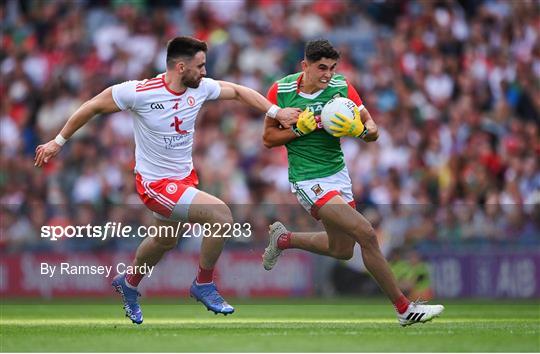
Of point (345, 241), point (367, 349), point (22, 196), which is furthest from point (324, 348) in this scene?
point (22, 196)

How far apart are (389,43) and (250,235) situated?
222 inches

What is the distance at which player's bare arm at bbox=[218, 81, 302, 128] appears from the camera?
1230cm

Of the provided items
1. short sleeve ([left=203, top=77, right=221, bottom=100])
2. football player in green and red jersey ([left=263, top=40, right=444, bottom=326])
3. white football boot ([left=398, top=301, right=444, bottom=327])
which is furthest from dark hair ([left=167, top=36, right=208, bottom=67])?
white football boot ([left=398, top=301, right=444, bottom=327])

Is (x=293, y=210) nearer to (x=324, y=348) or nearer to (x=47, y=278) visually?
(x=47, y=278)

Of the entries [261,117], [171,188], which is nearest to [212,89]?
[171,188]

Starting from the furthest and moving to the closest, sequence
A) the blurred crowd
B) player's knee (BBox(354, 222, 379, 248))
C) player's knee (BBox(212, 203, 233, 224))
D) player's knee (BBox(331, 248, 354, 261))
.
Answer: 1. the blurred crowd
2. player's knee (BBox(331, 248, 354, 261))
3. player's knee (BBox(212, 203, 233, 224))
4. player's knee (BBox(354, 222, 379, 248))

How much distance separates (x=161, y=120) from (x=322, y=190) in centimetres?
162

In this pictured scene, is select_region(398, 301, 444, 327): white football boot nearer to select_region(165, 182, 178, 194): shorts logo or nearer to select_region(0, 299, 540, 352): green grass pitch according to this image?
select_region(0, 299, 540, 352): green grass pitch

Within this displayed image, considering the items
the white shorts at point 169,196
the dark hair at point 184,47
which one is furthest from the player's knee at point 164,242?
the dark hair at point 184,47

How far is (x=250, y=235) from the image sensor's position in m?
19.1

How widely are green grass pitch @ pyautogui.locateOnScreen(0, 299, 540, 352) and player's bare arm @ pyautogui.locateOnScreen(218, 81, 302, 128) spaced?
1912 mm

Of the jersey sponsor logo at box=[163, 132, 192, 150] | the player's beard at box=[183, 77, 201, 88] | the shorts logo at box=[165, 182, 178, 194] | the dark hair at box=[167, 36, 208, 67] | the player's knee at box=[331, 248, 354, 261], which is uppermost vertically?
the dark hair at box=[167, 36, 208, 67]

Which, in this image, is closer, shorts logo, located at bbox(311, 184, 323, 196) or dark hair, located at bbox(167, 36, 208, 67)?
dark hair, located at bbox(167, 36, 208, 67)

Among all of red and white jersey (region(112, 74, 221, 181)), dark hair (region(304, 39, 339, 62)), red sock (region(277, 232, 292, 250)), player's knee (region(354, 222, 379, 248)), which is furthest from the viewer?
red sock (region(277, 232, 292, 250))
